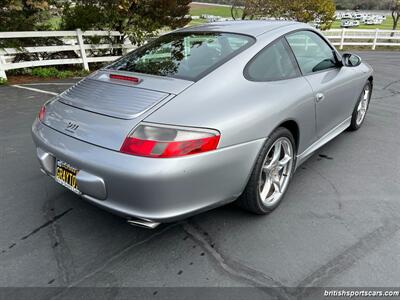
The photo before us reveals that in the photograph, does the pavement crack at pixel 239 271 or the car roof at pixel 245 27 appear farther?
the car roof at pixel 245 27

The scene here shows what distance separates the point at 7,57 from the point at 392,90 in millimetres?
9043

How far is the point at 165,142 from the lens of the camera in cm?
203

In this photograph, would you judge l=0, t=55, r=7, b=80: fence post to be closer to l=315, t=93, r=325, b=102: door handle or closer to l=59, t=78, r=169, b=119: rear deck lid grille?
l=59, t=78, r=169, b=119: rear deck lid grille

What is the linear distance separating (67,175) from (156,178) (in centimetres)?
76

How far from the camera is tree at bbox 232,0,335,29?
1588cm

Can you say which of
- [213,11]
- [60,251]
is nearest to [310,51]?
[60,251]

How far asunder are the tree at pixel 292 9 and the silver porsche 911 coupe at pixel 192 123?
1376 cm

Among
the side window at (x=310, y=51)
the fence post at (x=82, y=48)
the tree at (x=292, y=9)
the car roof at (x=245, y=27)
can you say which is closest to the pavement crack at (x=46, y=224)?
the car roof at (x=245, y=27)

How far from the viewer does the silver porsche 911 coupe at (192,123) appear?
6.73ft

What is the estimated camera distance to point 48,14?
9.70 metres

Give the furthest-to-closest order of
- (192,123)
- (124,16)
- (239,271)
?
(124,16)
(239,271)
(192,123)

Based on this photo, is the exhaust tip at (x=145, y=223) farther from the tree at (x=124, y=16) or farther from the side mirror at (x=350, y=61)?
the tree at (x=124, y=16)

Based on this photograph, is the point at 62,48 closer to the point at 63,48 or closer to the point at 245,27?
the point at 63,48

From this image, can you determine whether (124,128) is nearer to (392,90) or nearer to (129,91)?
(129,91)
